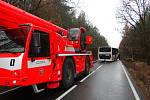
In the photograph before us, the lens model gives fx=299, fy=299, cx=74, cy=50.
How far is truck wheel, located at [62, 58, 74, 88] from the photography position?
44.9 feet

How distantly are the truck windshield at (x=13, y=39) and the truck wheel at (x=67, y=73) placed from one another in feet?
12.3

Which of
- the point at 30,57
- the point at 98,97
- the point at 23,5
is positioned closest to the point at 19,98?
the point at 30,57

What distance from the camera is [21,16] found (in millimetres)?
11641

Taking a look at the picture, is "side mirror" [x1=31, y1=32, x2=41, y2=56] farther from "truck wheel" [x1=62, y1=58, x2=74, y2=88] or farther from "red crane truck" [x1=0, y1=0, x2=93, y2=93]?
"truck wheel" [x1=62, y1=58, x2=74, y2=88]

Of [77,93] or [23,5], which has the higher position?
[23,5]

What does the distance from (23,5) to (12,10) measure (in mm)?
15317

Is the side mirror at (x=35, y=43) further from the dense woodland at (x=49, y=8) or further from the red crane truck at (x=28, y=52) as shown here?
the dense woodland at (x=49, y=8)

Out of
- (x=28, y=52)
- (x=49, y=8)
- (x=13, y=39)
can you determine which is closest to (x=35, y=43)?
(x=28, y=52)

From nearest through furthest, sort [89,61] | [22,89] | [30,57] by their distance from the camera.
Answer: [30,57] → [22,89] → [89,61]

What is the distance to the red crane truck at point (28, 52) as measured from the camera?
9648 mm

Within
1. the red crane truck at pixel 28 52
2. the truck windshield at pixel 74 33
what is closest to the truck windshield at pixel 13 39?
the red crane truck at pixel 28 52

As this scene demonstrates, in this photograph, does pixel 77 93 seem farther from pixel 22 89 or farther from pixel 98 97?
pixel 22 89

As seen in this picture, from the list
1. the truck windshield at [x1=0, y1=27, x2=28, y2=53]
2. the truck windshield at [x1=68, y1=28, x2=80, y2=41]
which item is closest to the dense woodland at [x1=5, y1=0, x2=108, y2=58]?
the truck windshield at [x1=68, y1=28, x2=80, y2=41]

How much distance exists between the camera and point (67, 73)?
14172mm
